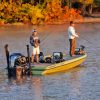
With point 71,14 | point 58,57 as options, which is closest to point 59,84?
point 58,57

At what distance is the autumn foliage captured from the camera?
6475cm

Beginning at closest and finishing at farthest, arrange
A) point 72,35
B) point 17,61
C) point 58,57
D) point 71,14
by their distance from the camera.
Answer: point 17,61 → point 58,57 → point 72,35 → point 71,14

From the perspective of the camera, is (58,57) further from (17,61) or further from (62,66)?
(17,61)

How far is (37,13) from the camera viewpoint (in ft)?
213

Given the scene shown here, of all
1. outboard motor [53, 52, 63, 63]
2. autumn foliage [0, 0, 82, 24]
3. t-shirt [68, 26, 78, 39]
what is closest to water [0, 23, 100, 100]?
outboard motor [53, 52, 63, 63]

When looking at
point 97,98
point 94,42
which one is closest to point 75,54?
point 97,98

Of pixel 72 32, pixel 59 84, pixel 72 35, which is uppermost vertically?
pixel 72 32

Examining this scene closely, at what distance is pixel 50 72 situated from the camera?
25.6 m

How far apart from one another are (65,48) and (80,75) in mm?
13197

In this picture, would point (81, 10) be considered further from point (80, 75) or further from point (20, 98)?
point (20, 98)

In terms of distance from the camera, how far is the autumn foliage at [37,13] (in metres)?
64.8

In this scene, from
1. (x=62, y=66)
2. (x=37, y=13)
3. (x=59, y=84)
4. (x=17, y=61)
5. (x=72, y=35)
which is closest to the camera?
(x=59, y=84)

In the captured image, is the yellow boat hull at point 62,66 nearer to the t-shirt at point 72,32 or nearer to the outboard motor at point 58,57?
the outboard motor at point 58,57

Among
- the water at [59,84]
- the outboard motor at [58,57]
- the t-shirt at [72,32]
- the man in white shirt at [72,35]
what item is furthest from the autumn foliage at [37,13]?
the outboard motor at [58,57]
